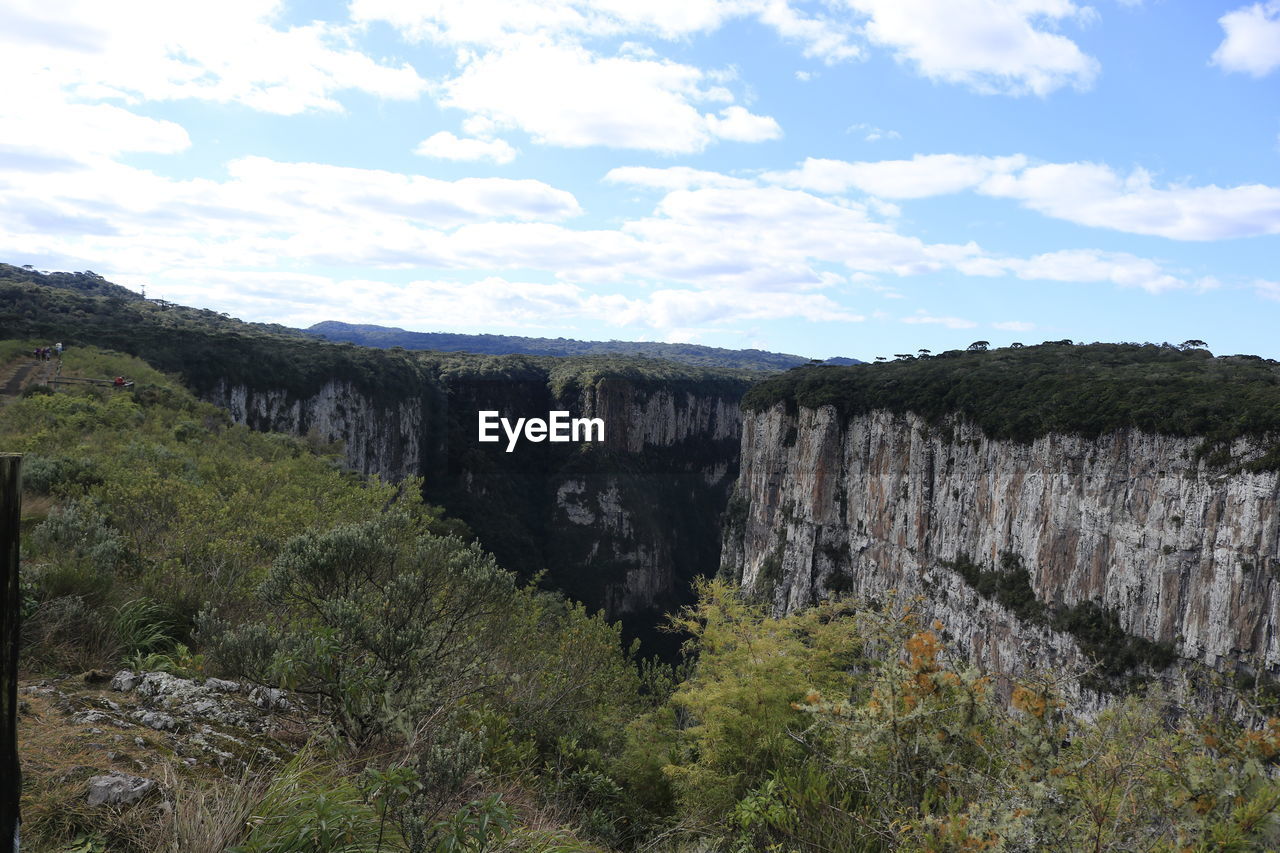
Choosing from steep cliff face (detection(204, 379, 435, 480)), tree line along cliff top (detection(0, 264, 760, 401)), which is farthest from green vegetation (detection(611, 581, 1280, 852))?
steep cliff face (detection(204, 379, 435, 480))

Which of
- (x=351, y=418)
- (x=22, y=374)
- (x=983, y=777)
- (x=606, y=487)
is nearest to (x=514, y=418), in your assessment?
(x=606, y=487)

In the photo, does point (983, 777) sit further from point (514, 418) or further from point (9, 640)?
point (514, 418)

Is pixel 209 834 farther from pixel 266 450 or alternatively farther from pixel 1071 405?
pixel 1071 405

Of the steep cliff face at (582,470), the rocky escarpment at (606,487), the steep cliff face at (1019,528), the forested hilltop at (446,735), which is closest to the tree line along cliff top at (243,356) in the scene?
the steep cliff face at (582,470)

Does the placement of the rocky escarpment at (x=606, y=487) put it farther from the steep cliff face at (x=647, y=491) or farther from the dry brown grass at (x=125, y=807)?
the dry brown grass at (x=125, y=807)

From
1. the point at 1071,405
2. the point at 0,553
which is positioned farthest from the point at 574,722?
the point at 1071,405
